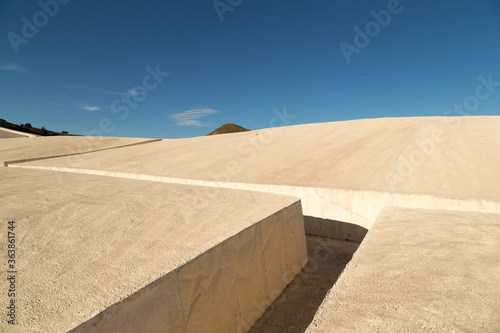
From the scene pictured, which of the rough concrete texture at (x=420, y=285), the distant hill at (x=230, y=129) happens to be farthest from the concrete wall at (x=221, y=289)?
the distant hill at (x=230, y=129)

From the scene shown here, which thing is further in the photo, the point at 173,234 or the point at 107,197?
the point at 107,197

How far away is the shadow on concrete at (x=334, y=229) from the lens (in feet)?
19.2

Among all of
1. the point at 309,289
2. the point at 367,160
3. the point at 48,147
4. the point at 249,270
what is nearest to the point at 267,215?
the point at 249,270

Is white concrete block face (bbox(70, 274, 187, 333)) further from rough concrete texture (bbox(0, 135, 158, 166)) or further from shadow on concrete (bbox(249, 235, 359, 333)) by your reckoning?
rough concrete texture (bbox(0, 135, 158, 166))

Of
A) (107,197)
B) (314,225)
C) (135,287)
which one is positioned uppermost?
(107,197)

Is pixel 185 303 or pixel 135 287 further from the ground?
pixel 135 287

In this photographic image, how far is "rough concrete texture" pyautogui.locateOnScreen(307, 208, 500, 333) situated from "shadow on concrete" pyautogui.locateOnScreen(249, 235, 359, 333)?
144 centimetres

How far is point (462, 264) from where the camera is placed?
2.39 meters

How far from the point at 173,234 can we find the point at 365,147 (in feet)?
27.8

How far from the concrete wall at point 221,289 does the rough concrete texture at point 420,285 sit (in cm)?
131

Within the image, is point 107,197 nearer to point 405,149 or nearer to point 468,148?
point 405,149

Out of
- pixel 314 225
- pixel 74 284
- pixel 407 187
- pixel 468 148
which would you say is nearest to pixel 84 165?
pixel 314 225

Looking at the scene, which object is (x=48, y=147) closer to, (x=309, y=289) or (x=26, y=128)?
(x=309, y=289)

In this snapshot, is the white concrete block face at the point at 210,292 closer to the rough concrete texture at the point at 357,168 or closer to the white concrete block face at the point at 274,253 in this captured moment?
the white concrete block face at the point at 274,253
